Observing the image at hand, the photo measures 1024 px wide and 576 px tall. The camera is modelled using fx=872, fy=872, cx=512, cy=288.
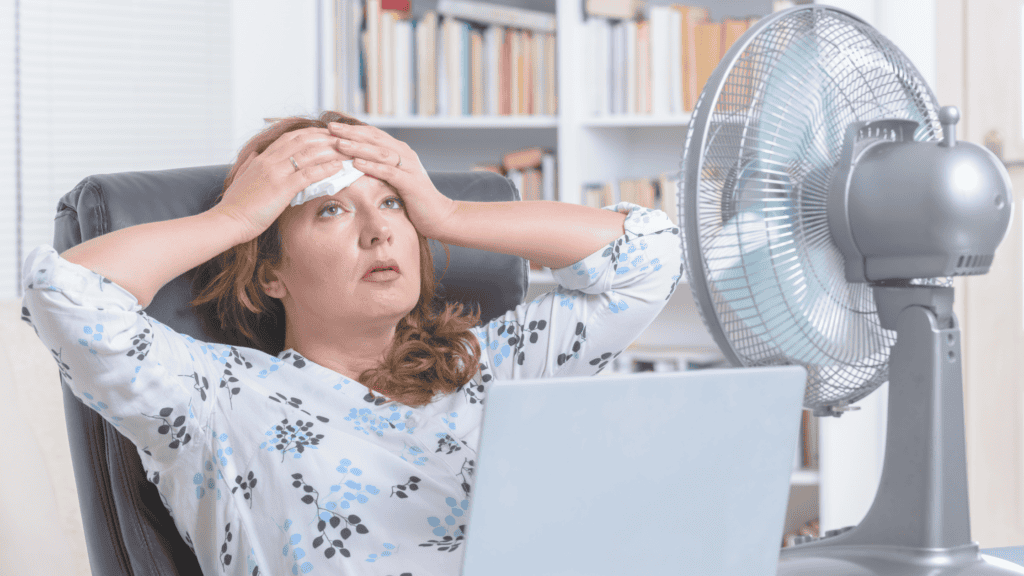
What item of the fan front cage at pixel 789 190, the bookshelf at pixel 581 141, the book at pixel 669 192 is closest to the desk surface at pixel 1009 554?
the fan front cage at pixel 789 190

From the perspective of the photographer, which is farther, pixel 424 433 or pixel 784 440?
pixel 424 433

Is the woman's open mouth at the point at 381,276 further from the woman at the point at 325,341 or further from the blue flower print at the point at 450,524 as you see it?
the blue flower print at the point at 450,524

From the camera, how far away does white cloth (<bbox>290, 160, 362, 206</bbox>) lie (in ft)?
3.18

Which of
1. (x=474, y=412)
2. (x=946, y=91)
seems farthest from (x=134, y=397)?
(x=946, y=91)

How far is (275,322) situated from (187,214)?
7.2 inches

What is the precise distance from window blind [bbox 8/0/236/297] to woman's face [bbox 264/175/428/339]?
1396mm

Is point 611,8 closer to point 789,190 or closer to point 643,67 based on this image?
point 643,67

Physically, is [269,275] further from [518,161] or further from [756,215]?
[518,161]

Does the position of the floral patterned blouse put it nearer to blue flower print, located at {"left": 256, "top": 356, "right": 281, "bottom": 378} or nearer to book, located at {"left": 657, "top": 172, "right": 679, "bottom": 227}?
blue flower print, located at {"left": 256, "top": 356, "right": 281, "bottom": 378}

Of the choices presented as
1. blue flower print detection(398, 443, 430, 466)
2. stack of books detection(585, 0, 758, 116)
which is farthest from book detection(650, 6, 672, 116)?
blue flower print detection(398, 443, 430, 466)

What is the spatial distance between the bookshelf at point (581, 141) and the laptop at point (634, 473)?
1.57 m

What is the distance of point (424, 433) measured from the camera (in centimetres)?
99

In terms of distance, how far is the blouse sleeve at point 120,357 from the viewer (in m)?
0.78

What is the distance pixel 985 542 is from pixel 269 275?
6.88 ft
